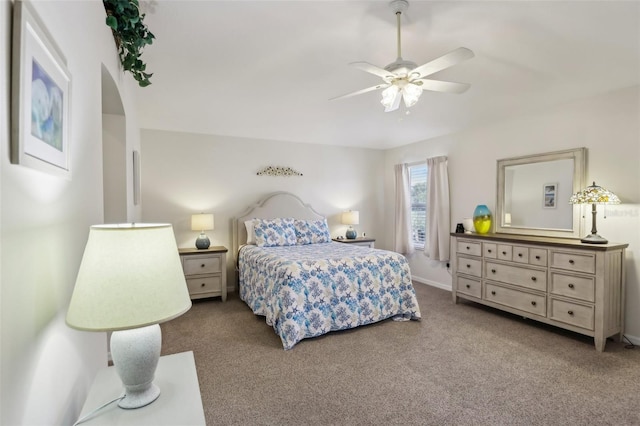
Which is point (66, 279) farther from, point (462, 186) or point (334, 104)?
point (462, 186)

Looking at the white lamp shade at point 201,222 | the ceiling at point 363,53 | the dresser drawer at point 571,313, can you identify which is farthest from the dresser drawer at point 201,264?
the dresser drawer at point 571,313

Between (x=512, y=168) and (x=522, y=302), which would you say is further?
(x=512, y=168)

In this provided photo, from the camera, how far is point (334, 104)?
3.56m

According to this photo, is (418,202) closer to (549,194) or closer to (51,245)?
(549,194)

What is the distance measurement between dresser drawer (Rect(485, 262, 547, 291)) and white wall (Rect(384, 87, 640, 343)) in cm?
70

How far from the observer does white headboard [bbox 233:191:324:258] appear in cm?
476

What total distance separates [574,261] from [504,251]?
0.68 meters

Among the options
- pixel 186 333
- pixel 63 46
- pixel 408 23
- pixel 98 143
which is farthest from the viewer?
pixel 186 333

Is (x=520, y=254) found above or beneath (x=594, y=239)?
beneath

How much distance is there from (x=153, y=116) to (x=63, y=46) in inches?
A: 124

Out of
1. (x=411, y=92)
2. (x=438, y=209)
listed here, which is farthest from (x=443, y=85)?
(x=438, y=209)

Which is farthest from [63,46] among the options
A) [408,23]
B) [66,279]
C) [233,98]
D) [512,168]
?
[512,168]

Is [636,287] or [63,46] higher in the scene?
[63,46]

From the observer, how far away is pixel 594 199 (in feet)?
9.75
